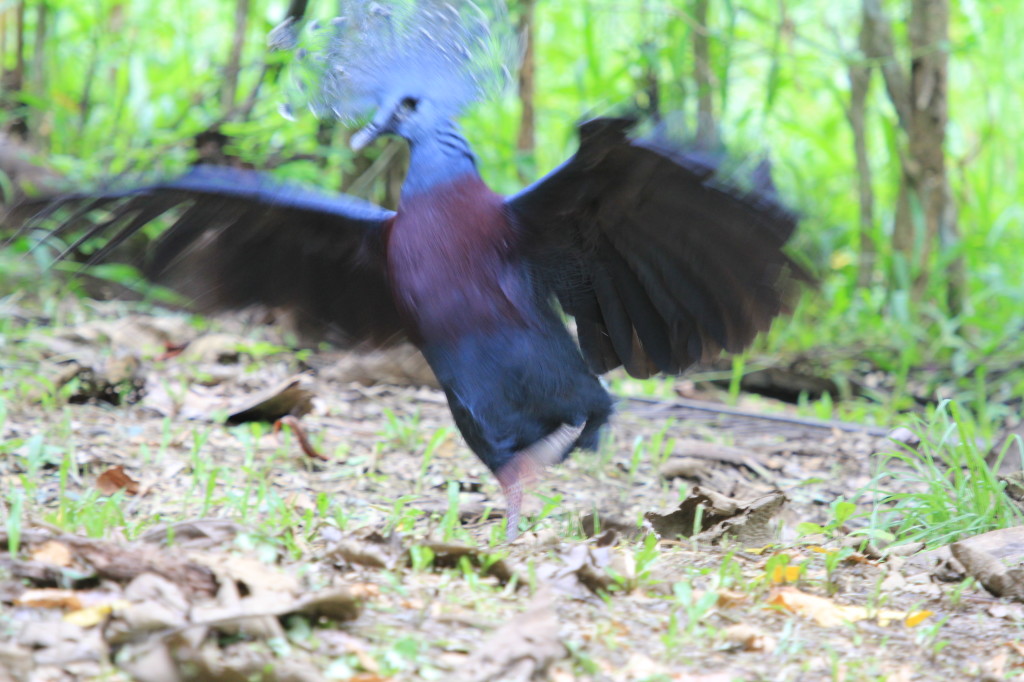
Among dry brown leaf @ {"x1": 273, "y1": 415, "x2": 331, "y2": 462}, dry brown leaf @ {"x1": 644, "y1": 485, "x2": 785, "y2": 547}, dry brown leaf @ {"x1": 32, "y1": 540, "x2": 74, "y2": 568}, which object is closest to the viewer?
dry brown leaf @ {"x1": 32, "y1": 540, "x2": 74, "y2": 568}

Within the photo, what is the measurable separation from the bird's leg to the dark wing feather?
0.32 metres

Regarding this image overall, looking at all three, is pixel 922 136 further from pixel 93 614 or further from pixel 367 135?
pixel 93 614

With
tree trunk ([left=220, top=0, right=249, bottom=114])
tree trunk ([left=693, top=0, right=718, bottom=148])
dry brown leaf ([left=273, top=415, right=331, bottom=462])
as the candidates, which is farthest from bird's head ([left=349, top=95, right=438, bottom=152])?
tree trunk ([left=220, top=0, right=249, bottom=114])

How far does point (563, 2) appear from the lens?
19.5 ft

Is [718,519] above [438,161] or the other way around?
the other way around

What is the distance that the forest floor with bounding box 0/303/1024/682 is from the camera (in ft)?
6.16

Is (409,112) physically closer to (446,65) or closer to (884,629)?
(446,65)

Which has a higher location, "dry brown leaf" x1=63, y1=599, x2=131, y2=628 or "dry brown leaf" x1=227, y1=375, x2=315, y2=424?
"dry brown leaf" x1=63, y1=599, x2=131, y2=628

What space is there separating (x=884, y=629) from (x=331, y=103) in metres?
2.33

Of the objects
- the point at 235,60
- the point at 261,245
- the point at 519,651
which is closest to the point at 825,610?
the point at 519,651

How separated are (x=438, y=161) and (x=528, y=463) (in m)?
0.87

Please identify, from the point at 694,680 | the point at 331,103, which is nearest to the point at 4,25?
the point at 331,103

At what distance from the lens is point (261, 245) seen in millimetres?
3291

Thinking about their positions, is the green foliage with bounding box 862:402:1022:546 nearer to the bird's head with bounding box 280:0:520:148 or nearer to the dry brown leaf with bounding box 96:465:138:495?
the bird's head with bounding box 280:0:520:148
